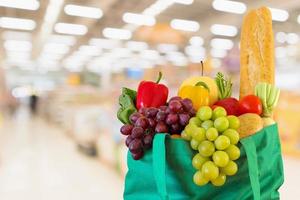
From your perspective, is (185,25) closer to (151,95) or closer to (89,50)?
(89,50)

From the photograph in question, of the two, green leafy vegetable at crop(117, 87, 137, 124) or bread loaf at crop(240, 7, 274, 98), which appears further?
bread loaf at crop(240, 7, 274, 98)

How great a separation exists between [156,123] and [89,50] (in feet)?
50.3

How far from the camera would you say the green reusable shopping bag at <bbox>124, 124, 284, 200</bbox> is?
0.71 m

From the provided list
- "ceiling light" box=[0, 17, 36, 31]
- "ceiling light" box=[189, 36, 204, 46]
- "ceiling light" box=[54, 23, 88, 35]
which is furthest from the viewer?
"ceiling light" box=[189, 36, 204, 46]

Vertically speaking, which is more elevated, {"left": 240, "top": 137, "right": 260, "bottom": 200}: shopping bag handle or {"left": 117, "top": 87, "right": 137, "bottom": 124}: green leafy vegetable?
{"left": 117, "top": 87, "right": 137, "bottom": 124}: green leafy vegetable

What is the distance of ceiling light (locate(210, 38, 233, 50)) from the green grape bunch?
12.7m

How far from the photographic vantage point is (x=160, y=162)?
27.3 inches

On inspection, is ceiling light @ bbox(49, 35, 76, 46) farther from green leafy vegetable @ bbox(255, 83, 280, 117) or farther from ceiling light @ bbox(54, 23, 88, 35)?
green leafy vegetable @ bbox(255, 83, 280, 117)

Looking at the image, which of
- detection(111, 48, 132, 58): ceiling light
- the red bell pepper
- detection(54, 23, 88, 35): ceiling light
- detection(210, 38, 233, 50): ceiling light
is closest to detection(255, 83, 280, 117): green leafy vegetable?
the red bell pepper

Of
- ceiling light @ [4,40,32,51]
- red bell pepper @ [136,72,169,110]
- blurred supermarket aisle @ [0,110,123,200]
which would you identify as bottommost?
blurred supermarket aisle @ [0,110,123,200]

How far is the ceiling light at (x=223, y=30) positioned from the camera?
10.8 m

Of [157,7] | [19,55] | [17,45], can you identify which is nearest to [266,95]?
[157,7]

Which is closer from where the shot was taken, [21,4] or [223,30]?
[21,4]

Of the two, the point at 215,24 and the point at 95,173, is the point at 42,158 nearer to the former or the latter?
the point at 95,173
